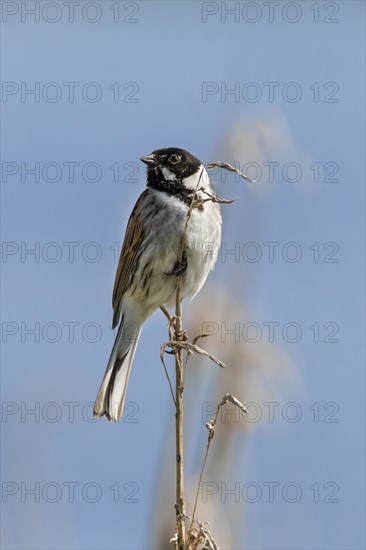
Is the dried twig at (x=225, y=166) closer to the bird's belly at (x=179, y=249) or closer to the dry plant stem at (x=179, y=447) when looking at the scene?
the dry plant stem at (x=179, y=447)

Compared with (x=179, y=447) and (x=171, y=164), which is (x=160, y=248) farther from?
(x=179, y=447)

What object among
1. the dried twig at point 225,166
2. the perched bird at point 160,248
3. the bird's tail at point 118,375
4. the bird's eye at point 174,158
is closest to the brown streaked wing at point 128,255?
the perched bird at point 160,248

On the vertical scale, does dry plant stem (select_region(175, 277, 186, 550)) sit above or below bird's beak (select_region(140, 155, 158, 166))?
below

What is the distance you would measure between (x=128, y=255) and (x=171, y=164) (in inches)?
20.1

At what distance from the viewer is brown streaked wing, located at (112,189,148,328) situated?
14.0ft

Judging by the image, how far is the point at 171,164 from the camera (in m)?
4.21

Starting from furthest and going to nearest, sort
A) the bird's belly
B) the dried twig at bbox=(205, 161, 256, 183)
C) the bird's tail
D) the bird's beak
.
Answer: the bird's beak < the bird's belly < the bird's tail < the dried twig at bbox=(205, 161, 256, 183)

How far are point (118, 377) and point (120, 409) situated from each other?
44 cm

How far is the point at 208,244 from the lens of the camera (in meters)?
4.02

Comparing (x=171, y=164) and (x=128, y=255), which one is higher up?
(x=171, y=164)

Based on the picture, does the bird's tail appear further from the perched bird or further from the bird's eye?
the bird's eye

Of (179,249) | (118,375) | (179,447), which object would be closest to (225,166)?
(179,447)

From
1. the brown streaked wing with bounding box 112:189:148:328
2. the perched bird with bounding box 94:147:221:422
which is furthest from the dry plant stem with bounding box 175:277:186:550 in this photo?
the brown streaked wing with bounding box 112:189:148:328

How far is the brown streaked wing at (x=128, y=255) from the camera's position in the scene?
426 centimetres
